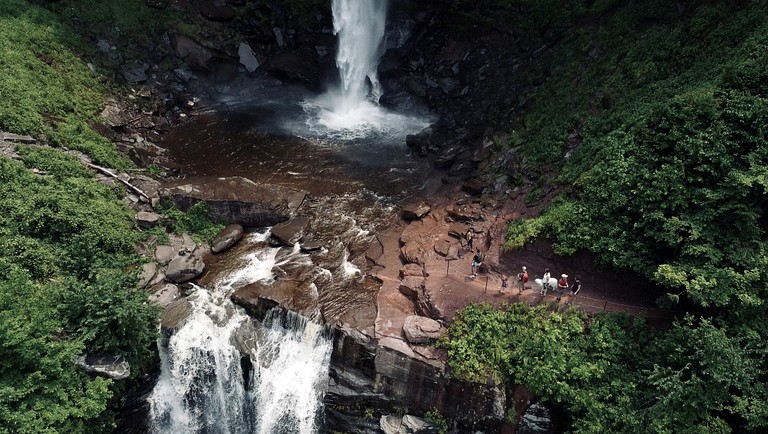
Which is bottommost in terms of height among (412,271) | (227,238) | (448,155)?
(227,238)

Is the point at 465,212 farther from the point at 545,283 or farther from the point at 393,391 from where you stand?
the point at 393,391

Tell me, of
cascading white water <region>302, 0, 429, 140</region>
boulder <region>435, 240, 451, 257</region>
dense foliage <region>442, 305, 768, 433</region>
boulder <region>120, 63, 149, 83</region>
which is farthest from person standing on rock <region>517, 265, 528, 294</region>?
boulder <region>120, 63, 149, 83</region>

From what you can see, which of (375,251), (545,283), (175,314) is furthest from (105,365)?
(545,283)

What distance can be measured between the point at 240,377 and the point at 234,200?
33.8ft

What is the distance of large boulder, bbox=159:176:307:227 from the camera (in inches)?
1032

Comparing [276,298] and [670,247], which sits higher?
[670,247]

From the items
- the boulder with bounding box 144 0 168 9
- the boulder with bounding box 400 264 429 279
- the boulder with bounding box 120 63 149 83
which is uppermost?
the boulder with bounding box 144 0 168 9

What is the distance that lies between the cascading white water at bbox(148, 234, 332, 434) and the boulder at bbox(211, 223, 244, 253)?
15.1ft

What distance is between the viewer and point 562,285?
19.1 m

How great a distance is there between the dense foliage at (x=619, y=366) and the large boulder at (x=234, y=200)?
1316cm

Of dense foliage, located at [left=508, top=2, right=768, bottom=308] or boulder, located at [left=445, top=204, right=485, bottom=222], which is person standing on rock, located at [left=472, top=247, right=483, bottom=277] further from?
boulder, located at [left=445, top=204, right=485, bottom=222]

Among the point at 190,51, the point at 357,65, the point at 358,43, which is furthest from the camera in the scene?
the point at 358,43

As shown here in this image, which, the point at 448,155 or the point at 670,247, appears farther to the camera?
the point at 448,155

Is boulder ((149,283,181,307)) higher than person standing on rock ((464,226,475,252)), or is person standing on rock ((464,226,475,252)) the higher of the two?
person standing on rock ((464,226,475,252))
